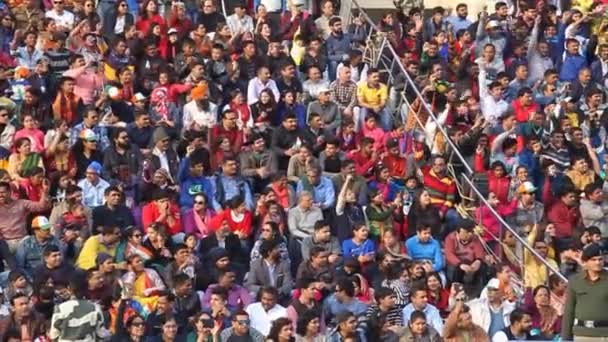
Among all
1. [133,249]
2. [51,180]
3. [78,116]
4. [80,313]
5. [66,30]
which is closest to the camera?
[80,313]

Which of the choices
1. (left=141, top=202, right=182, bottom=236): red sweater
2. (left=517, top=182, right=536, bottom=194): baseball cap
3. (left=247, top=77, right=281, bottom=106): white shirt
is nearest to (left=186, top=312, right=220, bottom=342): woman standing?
(left=141, top=202, right=182, bottom=236): red sweater

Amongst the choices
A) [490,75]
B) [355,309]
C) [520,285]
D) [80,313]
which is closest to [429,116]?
[490,75]

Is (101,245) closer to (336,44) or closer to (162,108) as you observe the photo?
(162,108)

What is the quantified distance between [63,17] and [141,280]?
6643 millimetres

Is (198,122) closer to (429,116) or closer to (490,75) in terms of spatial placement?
(429,116)

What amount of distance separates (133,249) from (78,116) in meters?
3.14

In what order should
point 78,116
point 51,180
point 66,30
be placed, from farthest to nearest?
point 66,30 → point 78,116 → point 51,180

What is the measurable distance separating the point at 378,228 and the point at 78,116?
3.66 metres

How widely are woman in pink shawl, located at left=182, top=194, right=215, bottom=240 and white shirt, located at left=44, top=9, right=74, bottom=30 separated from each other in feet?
16.0

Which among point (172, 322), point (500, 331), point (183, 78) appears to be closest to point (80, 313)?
point (172, 322)

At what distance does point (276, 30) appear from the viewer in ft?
84.1

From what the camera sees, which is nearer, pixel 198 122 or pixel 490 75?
pixel 198 122

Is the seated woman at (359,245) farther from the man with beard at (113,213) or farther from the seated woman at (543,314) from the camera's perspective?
the man with beard at (113,213)

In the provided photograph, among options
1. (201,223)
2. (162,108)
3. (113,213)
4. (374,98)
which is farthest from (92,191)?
(374,98)
